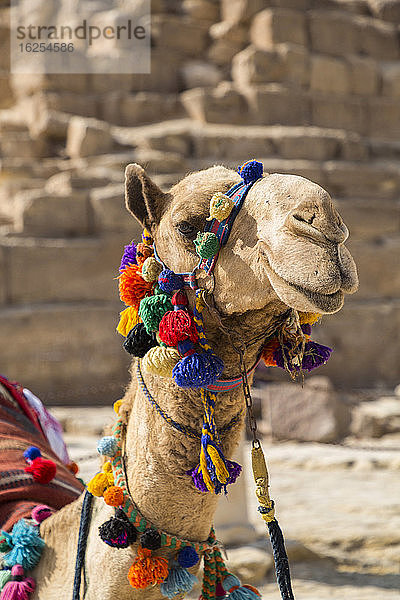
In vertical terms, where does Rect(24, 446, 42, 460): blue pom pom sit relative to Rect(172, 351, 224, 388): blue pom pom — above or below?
below

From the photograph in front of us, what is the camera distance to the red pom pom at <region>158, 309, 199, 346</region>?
5.33 ft

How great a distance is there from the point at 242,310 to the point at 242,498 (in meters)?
3.31

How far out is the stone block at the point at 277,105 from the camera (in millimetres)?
12672

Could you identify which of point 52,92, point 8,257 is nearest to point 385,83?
point 52,92

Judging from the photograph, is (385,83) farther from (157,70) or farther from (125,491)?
(125,491)

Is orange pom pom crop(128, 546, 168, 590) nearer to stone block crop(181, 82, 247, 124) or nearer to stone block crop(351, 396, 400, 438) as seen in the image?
stone block crop(351, 396, 400, 438)

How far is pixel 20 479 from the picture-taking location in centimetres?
243

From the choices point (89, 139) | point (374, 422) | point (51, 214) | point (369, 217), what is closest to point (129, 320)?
point (374, 422)

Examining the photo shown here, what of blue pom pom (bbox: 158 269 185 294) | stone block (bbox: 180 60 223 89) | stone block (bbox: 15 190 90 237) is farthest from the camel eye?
stone block (bbox: 180 60 223 89)

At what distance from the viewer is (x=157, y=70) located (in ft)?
43.4

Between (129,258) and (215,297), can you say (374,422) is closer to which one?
(129,258)

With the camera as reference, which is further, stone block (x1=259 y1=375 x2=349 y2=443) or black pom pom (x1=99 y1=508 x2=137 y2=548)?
stone block (x1=259 y1=375 x2=349 y2=443)

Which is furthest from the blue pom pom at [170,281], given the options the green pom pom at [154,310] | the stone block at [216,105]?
the stone block at [216,105]

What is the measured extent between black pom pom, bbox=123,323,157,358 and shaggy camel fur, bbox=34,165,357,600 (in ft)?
0.26
